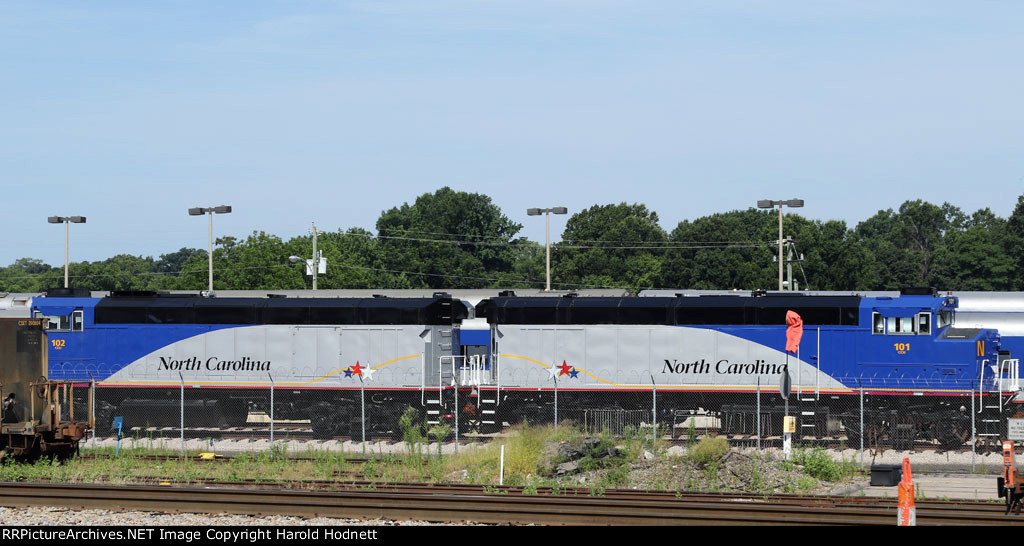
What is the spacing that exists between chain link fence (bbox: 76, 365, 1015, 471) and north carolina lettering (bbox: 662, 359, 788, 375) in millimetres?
529

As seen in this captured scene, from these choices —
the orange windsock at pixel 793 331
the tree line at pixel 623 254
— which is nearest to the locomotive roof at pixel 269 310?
the orange windsock at pixel 793 331

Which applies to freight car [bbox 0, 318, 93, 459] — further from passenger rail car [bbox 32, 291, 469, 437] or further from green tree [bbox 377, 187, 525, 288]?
green tree [bbox 377, 187, 525, 288]

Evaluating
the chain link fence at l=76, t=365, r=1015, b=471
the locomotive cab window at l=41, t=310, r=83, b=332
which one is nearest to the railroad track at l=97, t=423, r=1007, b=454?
the chain link fence at l=76, t=365, r=1015, b=471

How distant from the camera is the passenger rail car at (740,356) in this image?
26969 mm

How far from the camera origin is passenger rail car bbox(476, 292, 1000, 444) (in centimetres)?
2697

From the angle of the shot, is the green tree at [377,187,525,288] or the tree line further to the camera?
the green tree at [377,187,525,288]

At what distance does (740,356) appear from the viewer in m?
28.7

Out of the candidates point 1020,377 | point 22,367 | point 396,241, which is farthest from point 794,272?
point 22,367

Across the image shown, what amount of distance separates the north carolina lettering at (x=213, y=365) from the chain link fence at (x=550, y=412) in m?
0.55

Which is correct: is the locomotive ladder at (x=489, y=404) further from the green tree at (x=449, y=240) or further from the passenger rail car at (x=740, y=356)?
the green tree at (x=449, y=240)

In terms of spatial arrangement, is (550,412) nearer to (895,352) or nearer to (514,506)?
(895,352)

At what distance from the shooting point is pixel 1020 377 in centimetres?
2962

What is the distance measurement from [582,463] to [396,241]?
96.7 meters

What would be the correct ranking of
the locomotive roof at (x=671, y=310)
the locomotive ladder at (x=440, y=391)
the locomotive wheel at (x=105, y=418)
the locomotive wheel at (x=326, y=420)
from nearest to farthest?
1. the locomotive roof at (x=671, y=310)
2. the locomotive ladder at (x=440, y=391)
3. the locomotive wheel at (x=326, y=420)
4. the locomotive wheel at (x=105, y=418)
